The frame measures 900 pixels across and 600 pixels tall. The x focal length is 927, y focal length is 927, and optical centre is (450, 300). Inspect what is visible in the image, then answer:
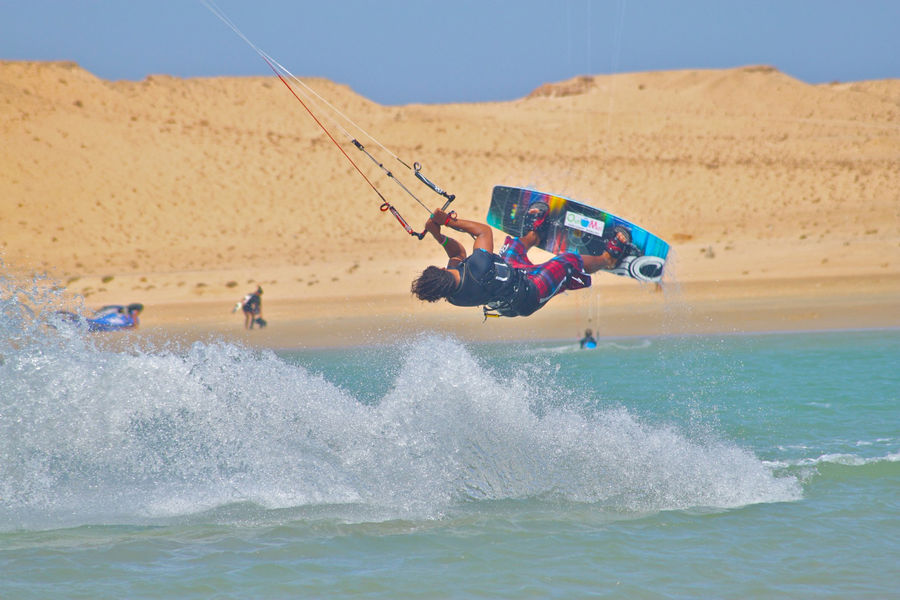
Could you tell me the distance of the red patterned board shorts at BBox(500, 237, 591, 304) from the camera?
7664 millimetres

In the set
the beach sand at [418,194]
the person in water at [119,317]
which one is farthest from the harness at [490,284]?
the person in water at [119,317]

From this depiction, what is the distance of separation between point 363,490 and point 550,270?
8.09 feet

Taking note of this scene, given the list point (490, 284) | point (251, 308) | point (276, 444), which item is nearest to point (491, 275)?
point (490, 284)

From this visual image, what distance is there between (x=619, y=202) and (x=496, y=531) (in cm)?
3324

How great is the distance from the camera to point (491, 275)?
7.14 m

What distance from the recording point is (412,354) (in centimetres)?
799

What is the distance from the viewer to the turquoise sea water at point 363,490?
6723mm

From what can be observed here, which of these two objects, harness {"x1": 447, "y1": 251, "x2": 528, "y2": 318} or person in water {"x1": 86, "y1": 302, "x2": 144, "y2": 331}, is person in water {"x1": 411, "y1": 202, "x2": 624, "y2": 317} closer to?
harness {"x1": 447, "y1": 251, "x2": 528, "y2": 318}

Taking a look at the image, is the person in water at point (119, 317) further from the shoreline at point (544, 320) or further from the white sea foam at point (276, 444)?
the white sea foam at point (276, 444)

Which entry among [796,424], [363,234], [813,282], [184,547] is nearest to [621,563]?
[184,547]

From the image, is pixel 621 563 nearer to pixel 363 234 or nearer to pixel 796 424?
pixel 796 424

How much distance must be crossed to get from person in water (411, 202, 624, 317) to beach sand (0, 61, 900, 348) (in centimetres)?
152

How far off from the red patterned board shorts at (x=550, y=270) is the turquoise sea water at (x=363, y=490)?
3.07ft

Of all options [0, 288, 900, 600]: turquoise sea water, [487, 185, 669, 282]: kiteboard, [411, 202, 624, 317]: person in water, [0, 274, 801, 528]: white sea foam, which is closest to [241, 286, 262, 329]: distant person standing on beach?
[0, 288, 900, 600]: turquoise sea water
